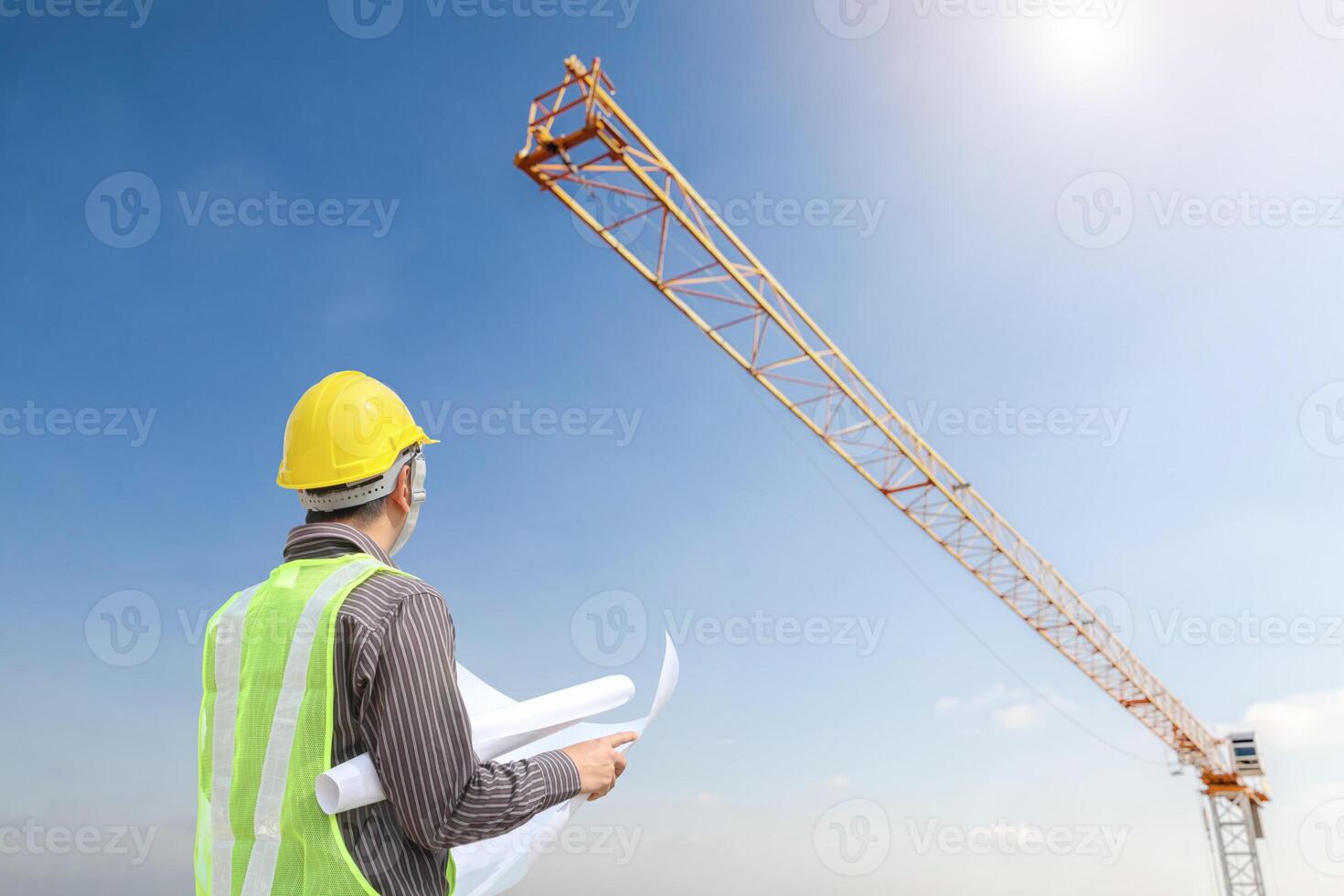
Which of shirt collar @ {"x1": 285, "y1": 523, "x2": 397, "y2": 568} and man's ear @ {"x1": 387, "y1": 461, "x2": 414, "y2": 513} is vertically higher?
man's ear @ {"x1": 387, "y1": 461, "x2": 414, "y2": 513}

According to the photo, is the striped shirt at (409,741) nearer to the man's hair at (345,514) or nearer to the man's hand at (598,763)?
the man's hand at (598,763)

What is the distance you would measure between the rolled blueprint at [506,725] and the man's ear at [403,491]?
511 mm

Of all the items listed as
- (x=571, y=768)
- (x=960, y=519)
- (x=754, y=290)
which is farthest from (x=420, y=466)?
(x=960, y=519)

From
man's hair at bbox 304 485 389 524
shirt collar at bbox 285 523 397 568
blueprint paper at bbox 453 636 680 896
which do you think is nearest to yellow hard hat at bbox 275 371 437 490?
man's hair at bbox 304 485 389 524

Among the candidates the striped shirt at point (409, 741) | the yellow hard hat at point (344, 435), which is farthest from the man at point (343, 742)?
the yellow hard hat at point (344, 435)

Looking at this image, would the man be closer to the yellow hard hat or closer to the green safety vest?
the green safety vest

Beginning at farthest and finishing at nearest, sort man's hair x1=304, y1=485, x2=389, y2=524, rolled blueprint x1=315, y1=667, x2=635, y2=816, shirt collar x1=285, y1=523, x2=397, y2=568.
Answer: man's hair x1=304, y1=485, x2=389, y2=524
shirt collar x1=285, y1=523, x2=397, y2=568
rolled blueprint x1=315, y1=667, x2=635, y2=816

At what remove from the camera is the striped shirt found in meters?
1.74

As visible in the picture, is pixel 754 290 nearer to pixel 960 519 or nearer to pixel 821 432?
pixel 821 432

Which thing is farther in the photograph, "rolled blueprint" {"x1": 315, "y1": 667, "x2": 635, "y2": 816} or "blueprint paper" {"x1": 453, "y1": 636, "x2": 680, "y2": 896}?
"blueprint paper" {"x1": 453, "y1": 636, "x2": 680, "y2": 896}

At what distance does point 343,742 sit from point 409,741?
0.16 metres

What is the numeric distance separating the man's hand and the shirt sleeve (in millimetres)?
221

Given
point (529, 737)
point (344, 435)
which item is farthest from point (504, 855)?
point (344, 435)

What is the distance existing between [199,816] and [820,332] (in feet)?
72.9
